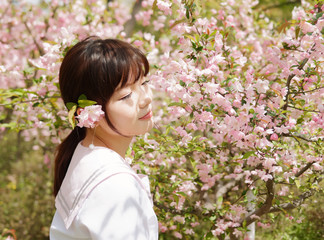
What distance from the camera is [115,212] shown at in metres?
1.68

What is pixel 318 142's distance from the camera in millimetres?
2594

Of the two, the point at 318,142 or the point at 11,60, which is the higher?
the point at 318,142

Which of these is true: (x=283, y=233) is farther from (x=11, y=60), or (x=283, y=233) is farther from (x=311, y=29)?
(x=11, y=60)

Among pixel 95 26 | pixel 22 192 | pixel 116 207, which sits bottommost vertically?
pixel 22 192

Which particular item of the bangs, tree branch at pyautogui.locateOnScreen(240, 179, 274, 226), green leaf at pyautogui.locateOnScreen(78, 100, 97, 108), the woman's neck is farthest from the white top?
tree branch at pyautogui.locateOnScreen(240, 179, 274, 226)

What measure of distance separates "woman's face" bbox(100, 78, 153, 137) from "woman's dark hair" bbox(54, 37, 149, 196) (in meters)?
0.03

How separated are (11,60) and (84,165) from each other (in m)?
5.20

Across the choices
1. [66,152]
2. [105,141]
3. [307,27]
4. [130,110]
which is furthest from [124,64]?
[307,27]

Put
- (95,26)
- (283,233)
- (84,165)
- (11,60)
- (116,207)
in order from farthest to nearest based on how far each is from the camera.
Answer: (11,60), (95,26), (283,233), (84,165), (116,207)

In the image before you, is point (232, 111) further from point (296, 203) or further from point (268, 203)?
point (296, 203)

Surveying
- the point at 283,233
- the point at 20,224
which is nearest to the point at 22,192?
the point at 20,224

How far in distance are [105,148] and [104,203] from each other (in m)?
0.34

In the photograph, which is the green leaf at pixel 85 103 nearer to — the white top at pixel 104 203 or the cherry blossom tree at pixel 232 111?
the white top at pixel 104 203

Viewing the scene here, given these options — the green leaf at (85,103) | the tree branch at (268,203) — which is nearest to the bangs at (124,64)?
the green leaf at (85,103)
